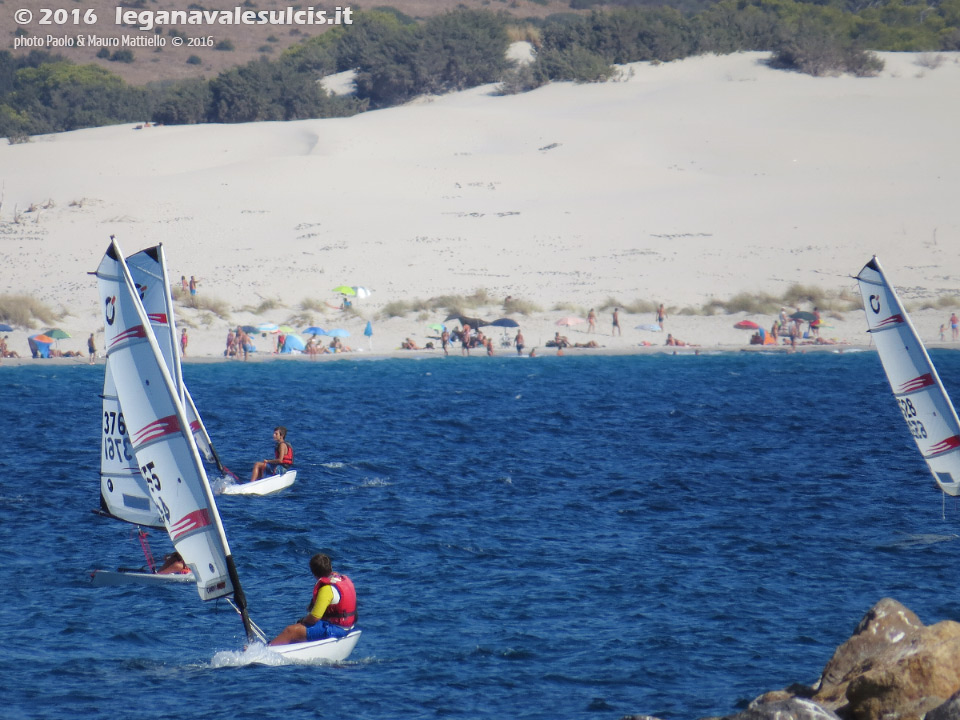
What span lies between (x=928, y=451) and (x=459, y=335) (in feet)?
107

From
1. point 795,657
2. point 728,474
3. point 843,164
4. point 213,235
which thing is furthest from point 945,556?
point 843,164

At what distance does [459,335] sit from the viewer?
168ft

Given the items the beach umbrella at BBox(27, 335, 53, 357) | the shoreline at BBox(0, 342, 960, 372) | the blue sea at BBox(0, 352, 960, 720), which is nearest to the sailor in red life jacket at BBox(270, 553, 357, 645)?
the blue sea at BBox(0, 352, 960, 720)

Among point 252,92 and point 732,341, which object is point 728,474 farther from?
point 252,92

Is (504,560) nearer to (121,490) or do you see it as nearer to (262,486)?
(121,490)

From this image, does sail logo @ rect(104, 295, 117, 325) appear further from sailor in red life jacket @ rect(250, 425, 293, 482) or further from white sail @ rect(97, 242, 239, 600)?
sailor in red life jacket @ rect(250, 425, 293, 482)

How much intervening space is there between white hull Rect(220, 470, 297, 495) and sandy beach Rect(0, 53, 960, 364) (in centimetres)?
2659

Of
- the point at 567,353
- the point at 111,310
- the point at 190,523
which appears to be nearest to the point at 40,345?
the point at 567,353

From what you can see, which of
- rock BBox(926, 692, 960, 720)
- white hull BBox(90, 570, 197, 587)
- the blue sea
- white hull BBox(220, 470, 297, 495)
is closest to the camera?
rock BBox(926, 692, 960, 720)

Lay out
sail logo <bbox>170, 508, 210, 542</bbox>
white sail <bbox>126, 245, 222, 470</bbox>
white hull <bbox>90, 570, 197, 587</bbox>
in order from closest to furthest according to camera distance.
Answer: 1. sail logo <bbox>170, 508, 210, 542</bbox>
2. white hull <bbox>90, 570, 197, 587</bbox>
3. white sail <bbox>126, 245, 222, 470</bbox>

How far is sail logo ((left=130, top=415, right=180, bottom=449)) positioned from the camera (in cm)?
1326

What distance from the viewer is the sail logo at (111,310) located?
45.0ft

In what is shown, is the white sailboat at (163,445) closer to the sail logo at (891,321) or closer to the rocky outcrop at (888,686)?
the rocky outcrop at (888,686)

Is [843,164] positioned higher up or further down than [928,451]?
higher up
